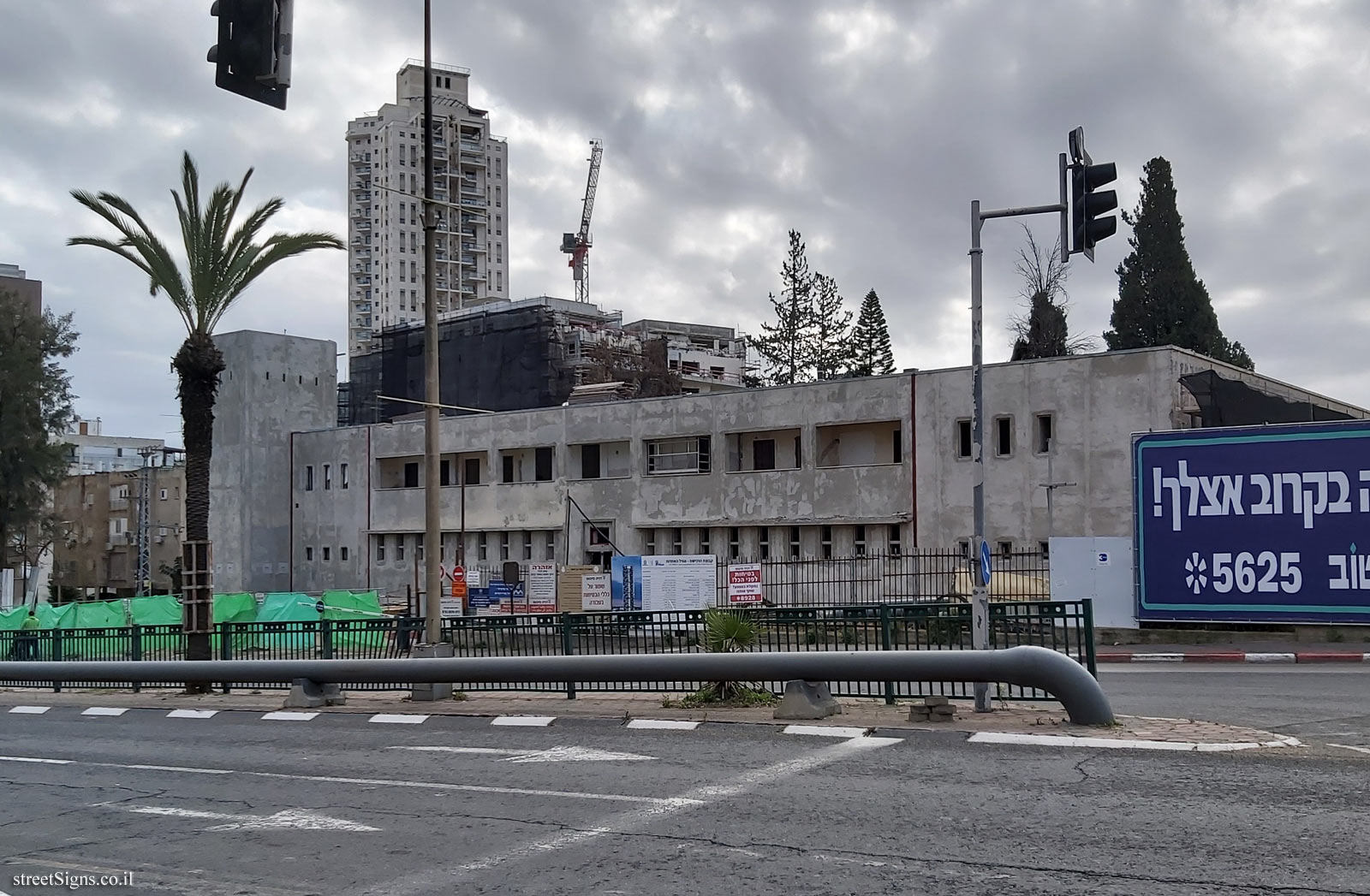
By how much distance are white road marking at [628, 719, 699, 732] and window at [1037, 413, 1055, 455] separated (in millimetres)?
28412

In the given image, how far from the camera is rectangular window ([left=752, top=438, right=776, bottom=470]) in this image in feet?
158

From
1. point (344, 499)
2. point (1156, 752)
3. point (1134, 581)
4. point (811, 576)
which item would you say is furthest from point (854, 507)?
point (1156, 752)

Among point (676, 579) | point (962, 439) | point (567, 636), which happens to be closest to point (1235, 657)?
point (567, 636)

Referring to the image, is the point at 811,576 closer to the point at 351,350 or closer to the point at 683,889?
the point at 683,889

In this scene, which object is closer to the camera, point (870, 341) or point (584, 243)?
point (870, 341)

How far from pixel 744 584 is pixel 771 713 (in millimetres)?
18680

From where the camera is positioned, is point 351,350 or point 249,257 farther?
point 351,350

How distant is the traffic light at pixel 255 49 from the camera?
7516 millimetres

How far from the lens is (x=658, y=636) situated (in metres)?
17.5

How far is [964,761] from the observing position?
32.1 feet

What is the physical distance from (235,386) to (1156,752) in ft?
195

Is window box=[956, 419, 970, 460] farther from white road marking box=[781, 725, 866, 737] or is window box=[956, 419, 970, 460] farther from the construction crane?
the construction crane

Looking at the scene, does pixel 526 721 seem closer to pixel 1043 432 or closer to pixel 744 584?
pixel 744 584

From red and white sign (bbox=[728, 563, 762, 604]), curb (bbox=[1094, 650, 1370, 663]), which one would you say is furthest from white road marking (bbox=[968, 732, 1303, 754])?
red and white sign (bbox=[728, 563, 762, 604])
